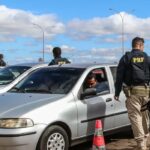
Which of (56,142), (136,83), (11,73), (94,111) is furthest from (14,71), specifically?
(56,142)

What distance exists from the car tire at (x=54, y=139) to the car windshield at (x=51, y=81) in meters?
0.78

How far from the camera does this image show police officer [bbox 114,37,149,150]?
7.43 m

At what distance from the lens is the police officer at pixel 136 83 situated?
7.43 m

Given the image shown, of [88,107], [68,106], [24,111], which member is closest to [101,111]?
[88,107]

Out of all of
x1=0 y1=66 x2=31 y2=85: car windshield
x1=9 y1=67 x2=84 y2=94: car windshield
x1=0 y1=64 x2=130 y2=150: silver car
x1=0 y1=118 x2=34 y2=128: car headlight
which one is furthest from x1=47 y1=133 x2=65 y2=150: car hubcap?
x1=0 y1=66 x2=31 y2=85: car windshield

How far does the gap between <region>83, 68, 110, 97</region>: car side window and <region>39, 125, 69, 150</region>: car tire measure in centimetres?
107

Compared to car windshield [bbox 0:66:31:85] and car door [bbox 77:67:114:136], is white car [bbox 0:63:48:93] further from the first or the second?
car door [bbox 77:67:114:136]

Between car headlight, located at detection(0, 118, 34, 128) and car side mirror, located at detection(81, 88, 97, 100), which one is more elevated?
car side mirror, located at detection(81, 88, 97, 100)

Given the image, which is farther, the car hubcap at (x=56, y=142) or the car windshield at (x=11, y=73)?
the car windshield at (x=11, y=73)

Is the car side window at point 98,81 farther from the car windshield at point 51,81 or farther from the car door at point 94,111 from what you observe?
the car windshield at point 51,81

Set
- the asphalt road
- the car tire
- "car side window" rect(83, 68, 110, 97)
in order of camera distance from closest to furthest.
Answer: the car tire → "car side window" rect(83, 68, 110, 97) → the asphalt road

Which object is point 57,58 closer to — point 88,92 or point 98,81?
point 98,81

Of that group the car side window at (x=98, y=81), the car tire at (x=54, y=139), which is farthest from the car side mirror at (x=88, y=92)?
the car tire at (x=54, y=139)

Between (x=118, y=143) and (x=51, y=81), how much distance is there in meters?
1.87
